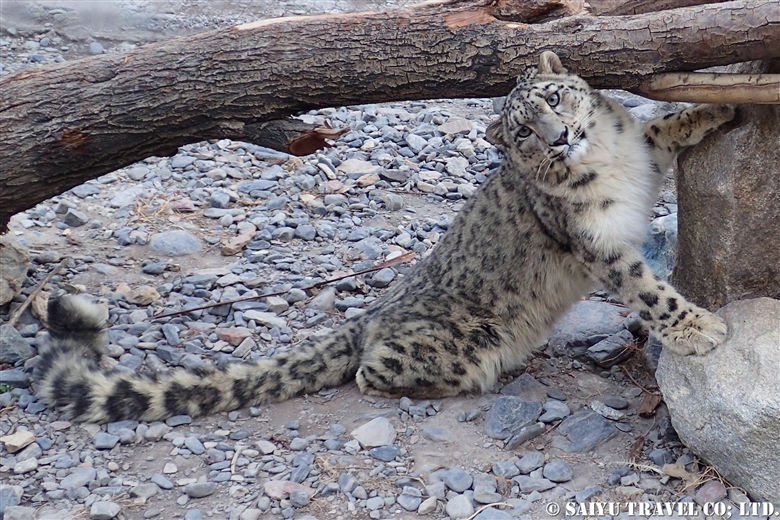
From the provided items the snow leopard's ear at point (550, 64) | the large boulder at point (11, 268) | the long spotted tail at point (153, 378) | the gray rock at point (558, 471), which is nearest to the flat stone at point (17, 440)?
the long spotted tail at point (153, 378)

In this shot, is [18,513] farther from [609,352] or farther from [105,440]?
[609,352]

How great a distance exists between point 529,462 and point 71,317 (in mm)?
1975

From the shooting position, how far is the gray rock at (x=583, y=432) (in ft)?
11.1

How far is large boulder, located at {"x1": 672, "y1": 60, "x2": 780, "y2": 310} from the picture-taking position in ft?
10.4

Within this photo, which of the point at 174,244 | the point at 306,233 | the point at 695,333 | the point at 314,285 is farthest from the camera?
the point at 306,233

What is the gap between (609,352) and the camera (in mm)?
3947

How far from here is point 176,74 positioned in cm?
369

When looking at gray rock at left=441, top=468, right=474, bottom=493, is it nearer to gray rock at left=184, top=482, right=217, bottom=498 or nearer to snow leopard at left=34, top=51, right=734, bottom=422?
snow leopard at left=34, top=51, right=734, bottom=422

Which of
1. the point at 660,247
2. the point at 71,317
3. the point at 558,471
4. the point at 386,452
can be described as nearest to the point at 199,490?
the point at 386,452

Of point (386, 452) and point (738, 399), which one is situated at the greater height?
point (738, 399)

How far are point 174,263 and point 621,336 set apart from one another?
2.52 m

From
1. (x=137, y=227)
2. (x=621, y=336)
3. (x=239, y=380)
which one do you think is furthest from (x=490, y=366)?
(x=137, y=227)

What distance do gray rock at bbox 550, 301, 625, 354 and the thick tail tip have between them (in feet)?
6.71

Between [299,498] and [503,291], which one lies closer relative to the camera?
[299,498]
